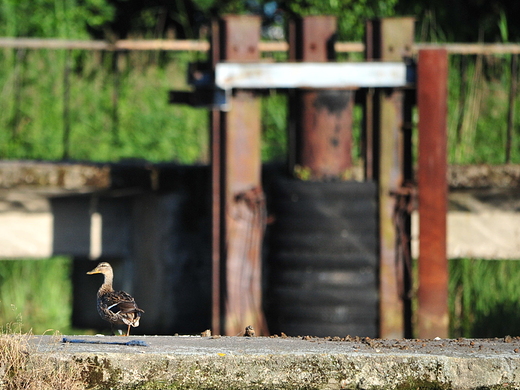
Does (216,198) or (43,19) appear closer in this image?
(216,198)

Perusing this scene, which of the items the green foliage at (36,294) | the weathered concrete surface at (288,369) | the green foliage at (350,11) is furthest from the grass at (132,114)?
the weathered concrete surface at (288,369)

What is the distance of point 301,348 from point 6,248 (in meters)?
4.47

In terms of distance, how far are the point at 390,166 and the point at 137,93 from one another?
5430mm

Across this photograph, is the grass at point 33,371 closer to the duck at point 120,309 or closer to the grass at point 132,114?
→ the duck at point 120,309

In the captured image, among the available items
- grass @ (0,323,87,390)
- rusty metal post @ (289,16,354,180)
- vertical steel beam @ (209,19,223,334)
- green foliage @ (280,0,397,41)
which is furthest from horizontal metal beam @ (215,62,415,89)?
green foliage @ (280,0,397,41)

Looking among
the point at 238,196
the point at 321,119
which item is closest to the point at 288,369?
the point at 238,196

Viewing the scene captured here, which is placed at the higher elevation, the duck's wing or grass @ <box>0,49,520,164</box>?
grass @ <box>0,49,520,164</box>

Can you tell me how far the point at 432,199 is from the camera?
583 centimetres

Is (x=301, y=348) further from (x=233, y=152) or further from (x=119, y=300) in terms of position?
(x=233, y=152)

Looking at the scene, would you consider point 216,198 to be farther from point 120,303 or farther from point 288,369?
point 288,369

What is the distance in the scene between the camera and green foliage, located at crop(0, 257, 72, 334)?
25.8ft

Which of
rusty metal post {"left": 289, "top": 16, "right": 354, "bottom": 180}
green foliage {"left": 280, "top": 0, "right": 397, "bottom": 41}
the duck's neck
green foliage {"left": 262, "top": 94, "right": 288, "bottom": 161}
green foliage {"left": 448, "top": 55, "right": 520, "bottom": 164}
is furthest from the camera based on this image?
green foliage {"left": 280, "top": 0, "right": 397, "bottom": 41}

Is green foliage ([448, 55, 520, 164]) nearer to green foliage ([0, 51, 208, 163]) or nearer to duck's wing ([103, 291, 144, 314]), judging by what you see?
green foliage ([0, 51, 208, 163])

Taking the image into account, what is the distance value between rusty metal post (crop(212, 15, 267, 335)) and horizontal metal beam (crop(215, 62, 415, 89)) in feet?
0.54
